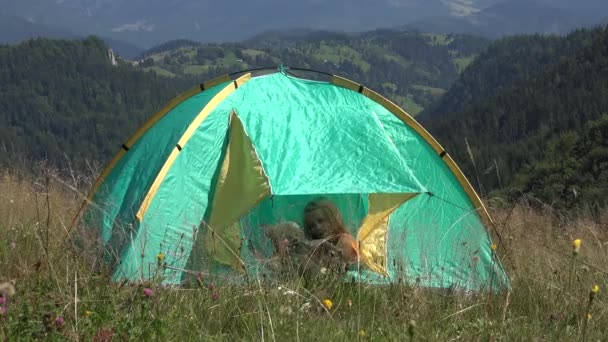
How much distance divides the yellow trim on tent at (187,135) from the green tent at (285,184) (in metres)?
0.01

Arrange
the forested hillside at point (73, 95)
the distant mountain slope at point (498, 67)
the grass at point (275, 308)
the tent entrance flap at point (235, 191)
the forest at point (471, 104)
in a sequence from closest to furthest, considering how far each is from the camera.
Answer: the grass at point (275, 308), the tent entrance flap at point (235, 191), the forest at point (471, 104), the forested hillside at point (73, 95), the distant mountain slope at point (498, 67)

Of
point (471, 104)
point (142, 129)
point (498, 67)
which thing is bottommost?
point (471, 104)

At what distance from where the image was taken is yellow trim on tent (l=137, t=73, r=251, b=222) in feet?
19.4

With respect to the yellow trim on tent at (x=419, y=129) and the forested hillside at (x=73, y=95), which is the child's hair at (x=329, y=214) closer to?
the yellow trim on tent at (x=419, y=129)

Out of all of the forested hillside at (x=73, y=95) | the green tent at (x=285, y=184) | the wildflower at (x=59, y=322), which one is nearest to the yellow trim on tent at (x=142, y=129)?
the green tent at (x=285, y=184)

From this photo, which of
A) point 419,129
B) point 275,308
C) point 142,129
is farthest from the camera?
point 142,129

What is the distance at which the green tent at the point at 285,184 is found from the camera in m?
5.66

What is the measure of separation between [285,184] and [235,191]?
397 millimetres

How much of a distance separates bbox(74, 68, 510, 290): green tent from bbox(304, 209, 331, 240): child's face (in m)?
0.14

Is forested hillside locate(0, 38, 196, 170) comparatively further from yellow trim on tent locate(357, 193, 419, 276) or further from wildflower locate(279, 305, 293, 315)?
wildflower locate(279, 305, 293, 315)

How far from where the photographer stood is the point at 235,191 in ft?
19.5

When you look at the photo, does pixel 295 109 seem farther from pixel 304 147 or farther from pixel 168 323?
pixel 168 323

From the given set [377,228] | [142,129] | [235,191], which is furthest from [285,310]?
[142,129]

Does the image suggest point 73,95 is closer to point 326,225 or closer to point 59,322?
point 326,225
